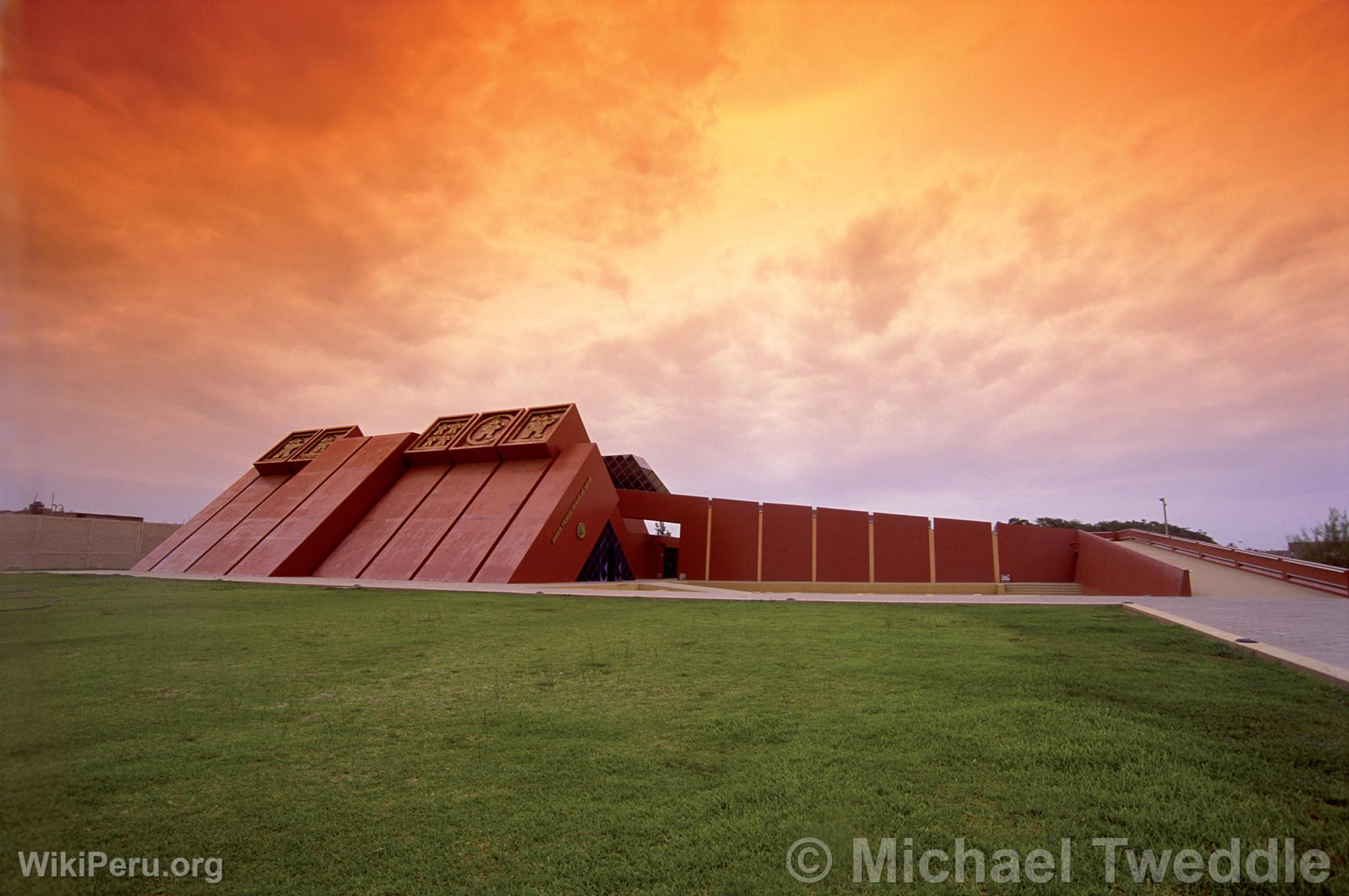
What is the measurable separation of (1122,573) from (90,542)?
146 feet

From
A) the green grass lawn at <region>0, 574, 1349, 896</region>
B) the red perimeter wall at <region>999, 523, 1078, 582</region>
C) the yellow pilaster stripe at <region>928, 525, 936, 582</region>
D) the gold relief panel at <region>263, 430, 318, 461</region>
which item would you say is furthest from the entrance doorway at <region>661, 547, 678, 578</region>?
the green grass lawn at <region>0, 574, 1349, 896</region>

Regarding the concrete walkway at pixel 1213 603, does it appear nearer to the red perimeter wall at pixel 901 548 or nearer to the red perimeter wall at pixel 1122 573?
the red perimeter wall at pixel 1122 573

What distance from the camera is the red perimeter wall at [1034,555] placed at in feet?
85.5

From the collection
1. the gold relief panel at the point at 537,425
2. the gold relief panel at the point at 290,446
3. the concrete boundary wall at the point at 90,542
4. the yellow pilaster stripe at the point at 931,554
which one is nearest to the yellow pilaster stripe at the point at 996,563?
the yellow pilaster stripe at the point at 931,554

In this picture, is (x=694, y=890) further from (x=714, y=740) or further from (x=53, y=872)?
(x=53, y=872)

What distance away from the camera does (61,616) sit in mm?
10203

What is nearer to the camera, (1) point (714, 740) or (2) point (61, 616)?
(1) point (714, 740)

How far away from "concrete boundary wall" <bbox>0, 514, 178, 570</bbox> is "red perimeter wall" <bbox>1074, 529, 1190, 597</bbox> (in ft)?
131

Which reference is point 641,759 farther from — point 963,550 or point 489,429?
point 963,550

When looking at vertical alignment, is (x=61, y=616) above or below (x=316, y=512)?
below

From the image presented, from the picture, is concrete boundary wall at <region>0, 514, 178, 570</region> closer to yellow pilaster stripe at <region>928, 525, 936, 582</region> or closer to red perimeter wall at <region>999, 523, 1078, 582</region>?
yellow pilaster stripe at <region>928, 525, 936, 582</region>

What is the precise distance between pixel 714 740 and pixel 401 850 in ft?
6.71

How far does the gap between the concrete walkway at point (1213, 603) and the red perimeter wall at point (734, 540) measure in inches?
146

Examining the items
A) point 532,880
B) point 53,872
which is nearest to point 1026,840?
point 532,880
